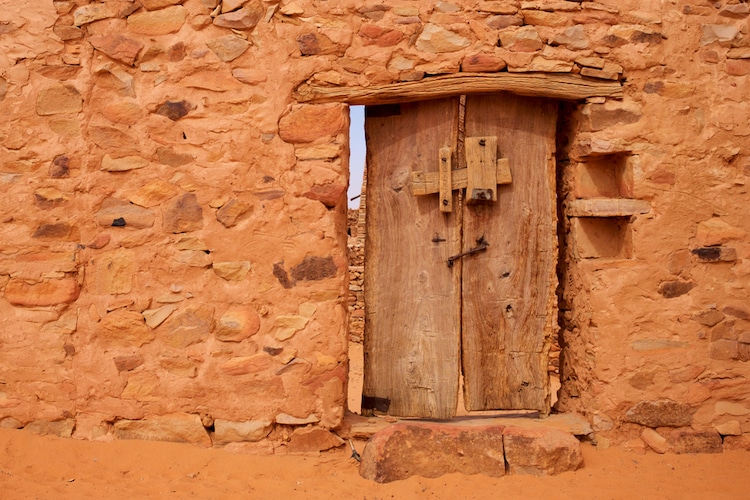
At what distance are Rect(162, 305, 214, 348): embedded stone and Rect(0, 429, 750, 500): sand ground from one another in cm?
53

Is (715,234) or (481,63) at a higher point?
(481,63)

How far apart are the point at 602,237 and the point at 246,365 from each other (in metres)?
2.05

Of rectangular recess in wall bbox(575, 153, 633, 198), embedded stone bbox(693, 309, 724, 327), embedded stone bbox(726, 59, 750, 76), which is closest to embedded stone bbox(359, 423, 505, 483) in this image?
embedded stone bbox(693, 309, 724, 327)

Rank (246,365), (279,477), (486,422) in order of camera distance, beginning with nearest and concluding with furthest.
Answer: (279,477) < (246,365) < (486,422)

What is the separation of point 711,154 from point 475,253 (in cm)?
135

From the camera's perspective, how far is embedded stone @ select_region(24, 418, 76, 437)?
332 centimetres

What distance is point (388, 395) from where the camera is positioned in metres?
3.69

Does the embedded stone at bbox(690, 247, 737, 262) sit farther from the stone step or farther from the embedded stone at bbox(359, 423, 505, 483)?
the embedded stone at bbox(359, 423, 505, 483)

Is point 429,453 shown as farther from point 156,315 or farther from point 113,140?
point 113,140

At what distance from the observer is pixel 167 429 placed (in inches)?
130

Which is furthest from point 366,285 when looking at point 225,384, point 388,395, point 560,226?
point 560,226

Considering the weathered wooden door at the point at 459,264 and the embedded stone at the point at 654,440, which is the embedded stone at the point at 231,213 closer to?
the weathered wooden door at the point at 459,264

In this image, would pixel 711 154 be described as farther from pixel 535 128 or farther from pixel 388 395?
pixel 388 395

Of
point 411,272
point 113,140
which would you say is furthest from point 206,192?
point 411,272
